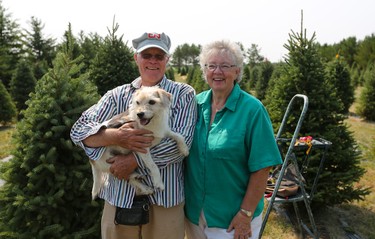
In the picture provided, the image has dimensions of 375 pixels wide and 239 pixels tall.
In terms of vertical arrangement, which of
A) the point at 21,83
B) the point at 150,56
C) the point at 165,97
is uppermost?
the point at 150,56

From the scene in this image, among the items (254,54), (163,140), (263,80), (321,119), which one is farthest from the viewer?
(254,54)

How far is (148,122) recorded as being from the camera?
2.80 m

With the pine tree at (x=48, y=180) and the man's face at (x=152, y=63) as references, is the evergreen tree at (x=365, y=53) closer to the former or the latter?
the man's face at (x=152, y=63)

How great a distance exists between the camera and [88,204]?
12.0 ft

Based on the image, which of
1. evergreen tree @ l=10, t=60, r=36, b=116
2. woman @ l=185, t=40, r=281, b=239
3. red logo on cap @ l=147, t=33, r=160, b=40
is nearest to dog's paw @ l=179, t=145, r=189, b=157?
woman @ l=185, t=40, r=281, b=239

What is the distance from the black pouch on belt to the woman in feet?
1.47

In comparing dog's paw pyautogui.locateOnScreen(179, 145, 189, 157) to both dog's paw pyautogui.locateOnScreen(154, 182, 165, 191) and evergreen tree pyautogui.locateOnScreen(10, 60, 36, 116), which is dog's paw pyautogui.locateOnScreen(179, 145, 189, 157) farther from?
evergreen tree pyautogui.locateOnScreen(10, 60, 36, 116)

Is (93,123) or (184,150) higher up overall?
(93,123)

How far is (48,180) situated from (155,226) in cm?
150

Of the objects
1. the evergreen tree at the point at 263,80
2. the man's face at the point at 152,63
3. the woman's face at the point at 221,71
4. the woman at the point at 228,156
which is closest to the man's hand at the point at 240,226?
the woman at the point at 228,156

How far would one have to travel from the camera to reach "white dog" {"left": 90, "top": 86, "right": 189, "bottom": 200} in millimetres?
2713

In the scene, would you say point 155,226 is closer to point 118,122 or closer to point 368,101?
point 118,122

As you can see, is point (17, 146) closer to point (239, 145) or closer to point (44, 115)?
point (44, 115)

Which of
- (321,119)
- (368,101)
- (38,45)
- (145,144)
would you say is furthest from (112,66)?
(38,45)
